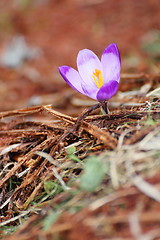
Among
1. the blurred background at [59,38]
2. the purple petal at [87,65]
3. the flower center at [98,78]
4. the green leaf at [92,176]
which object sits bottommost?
the green leaf at [92,176]

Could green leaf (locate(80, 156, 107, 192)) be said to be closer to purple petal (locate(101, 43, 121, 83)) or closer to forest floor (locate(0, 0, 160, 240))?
forest floor (locate(0, 0, 160, 240))

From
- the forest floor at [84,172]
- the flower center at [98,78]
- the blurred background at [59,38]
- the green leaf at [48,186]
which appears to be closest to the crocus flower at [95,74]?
the flower center at [98,78]

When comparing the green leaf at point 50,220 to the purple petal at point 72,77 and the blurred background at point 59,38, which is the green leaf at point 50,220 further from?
the blurred background at point 59,38

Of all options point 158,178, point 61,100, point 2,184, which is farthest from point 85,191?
point 61,100

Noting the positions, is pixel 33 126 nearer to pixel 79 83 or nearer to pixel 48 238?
pixel 79 83

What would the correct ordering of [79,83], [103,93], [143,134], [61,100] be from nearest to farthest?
[143,134] → [103,93] → [79,83] → [61,100]

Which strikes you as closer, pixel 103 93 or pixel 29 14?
pixel 103 93
